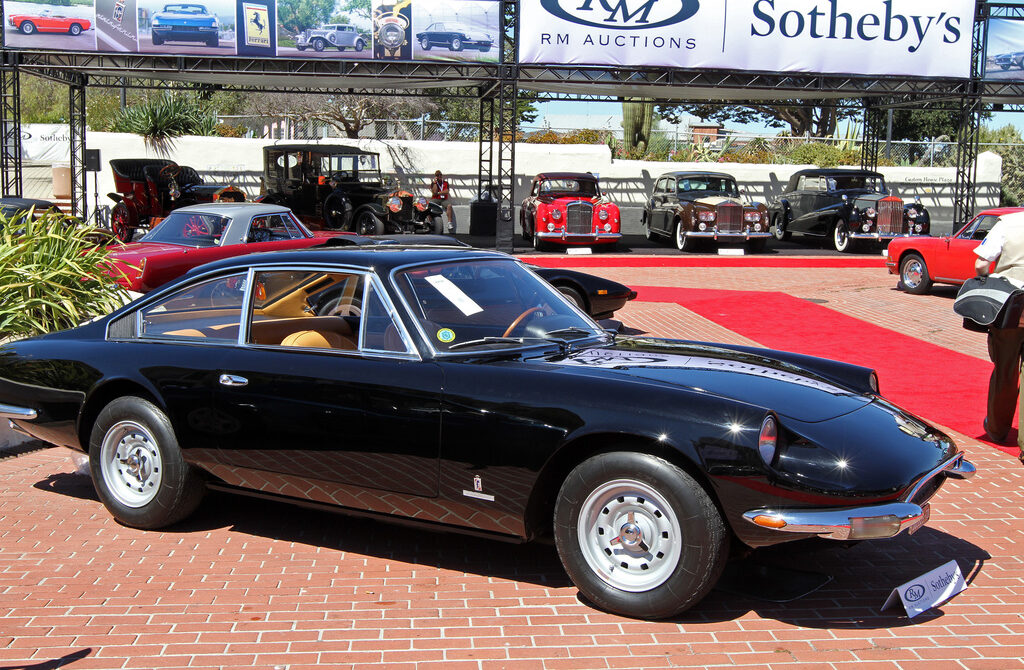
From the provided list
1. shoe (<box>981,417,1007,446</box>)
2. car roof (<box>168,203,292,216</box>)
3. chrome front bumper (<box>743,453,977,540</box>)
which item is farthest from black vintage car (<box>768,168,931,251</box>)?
chrome front bumper (<box>743,453,977,540</box>)

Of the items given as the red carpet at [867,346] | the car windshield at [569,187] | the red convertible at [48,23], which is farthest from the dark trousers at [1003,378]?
the red convertible at [48,23]

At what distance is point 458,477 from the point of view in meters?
4.24

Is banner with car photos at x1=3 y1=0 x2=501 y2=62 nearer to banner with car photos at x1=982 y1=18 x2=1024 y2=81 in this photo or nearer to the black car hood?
banner with car photos at x1=982 y1=18 x2=1024 y2=81

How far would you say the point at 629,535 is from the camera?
13.0 ft

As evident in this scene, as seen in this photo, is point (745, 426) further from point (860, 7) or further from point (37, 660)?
point (860, 7)

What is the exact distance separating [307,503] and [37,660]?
4.53 ft

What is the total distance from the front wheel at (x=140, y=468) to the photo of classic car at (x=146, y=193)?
18.5 m

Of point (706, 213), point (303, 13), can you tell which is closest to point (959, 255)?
point (706, 213)

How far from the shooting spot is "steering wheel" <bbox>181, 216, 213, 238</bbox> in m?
12.2

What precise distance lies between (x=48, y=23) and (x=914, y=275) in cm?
1784

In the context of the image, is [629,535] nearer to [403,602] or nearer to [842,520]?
[842,520]

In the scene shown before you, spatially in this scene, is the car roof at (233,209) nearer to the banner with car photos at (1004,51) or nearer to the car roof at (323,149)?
the car roof at (323,149)

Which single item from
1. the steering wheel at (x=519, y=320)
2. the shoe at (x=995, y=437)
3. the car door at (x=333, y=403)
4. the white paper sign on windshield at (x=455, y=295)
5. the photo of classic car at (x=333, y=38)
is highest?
the photo of classic car at (x=333, y=38)

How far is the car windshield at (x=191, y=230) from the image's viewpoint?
12.1 metres
